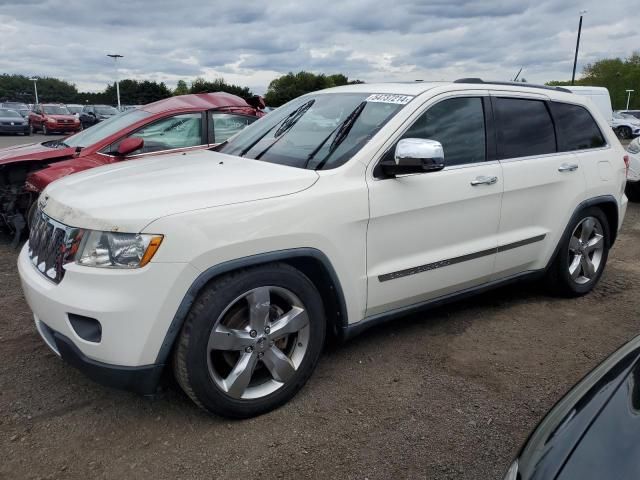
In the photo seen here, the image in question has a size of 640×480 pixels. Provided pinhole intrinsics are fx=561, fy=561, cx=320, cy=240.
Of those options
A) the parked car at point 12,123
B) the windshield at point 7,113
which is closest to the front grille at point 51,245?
the parked car at point 12,123

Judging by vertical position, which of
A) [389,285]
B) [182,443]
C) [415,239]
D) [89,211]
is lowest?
[182,443]

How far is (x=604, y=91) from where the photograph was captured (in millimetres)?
16734

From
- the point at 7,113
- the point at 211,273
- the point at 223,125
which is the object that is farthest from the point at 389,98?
the point at 7,113

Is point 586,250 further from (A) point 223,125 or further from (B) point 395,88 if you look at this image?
(A) point 223,125

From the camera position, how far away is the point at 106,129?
637 cm

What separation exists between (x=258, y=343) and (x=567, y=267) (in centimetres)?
285

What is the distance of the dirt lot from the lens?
2.59 metres

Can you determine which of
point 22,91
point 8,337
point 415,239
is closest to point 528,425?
point 415,239

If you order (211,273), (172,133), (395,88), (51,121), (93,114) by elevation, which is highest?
(93,114)

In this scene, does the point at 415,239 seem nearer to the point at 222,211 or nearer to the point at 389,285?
the point at 389,285

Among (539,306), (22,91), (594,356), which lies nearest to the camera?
(594,356)

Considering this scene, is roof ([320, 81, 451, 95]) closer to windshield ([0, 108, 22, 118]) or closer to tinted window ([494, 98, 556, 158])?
tinted window ([494, 98, 556, 158])

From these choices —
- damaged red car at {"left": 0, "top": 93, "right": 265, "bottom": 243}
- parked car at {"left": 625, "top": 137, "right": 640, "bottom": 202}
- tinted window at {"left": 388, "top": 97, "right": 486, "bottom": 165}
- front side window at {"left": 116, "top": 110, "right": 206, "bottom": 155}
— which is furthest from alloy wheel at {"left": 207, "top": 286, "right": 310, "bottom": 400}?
parked car at {"left": 625, "top": 137, "right": 640, "bottom": 202}

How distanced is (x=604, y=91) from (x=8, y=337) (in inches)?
687
